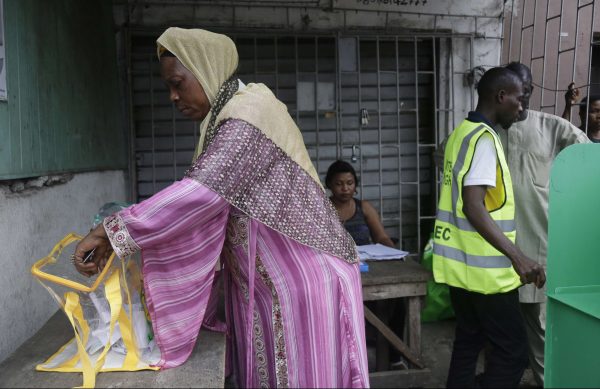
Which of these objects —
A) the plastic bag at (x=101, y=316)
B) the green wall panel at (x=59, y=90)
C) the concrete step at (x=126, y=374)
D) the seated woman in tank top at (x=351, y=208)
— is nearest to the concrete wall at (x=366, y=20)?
the green wall panel at (x=59, y=90)

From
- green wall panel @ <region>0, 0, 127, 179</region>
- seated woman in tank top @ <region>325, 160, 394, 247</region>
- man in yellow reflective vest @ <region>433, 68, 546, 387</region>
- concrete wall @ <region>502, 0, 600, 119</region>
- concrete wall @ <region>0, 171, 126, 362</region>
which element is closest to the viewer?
concrete wall @ <region>0, 171, 126, 362</region>

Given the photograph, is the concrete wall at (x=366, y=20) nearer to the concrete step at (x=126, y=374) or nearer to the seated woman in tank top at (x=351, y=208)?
the seated woman in tank top at (x=351, y=208)

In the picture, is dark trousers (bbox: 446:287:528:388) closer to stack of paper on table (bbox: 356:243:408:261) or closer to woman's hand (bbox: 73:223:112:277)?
stack of paper on table (bbox: 356:243:408:261)

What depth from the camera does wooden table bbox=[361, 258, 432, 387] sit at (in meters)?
2.79

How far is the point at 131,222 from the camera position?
53.1 inches

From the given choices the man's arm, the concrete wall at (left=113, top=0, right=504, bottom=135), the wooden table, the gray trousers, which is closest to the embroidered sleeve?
the man's arm

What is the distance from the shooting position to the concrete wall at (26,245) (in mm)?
1792

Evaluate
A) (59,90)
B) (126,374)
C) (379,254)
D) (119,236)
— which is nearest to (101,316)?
(126,374)

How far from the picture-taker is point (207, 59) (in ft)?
5.18

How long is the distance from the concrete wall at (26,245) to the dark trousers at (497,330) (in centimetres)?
199

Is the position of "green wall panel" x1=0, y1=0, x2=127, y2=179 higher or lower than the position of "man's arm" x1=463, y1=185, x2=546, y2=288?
higher

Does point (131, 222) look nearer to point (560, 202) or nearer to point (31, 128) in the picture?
point (31, 128)

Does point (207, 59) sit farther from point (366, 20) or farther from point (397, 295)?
point (366, 20)

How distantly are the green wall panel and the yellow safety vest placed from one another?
75.4 inches
